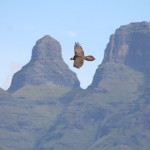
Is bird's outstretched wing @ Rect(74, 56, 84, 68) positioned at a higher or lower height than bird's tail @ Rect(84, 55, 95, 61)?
lower

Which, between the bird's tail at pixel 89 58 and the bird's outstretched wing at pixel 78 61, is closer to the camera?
the bird's tail at pixel 89 58

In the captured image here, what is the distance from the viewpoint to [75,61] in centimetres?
3250

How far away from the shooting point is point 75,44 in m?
33.0

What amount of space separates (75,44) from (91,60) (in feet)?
4.96

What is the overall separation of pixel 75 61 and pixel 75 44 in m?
0.84

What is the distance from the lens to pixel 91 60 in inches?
1251

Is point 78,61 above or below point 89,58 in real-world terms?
below

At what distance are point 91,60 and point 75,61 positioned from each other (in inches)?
37.9

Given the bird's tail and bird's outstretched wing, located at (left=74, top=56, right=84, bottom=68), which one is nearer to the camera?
the bird's tail

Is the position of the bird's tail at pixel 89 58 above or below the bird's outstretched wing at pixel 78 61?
above
